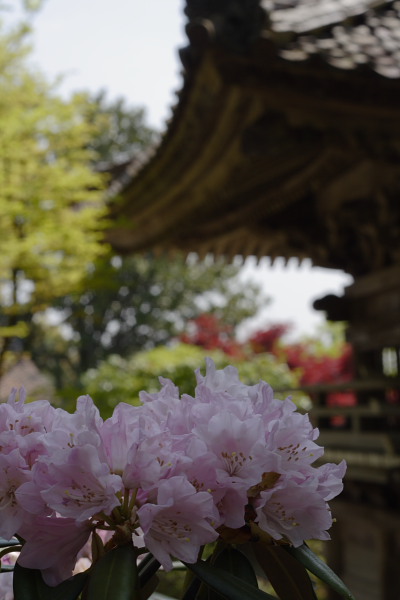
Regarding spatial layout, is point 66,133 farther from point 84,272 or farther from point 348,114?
point 348,114

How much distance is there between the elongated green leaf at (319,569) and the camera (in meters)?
0.69

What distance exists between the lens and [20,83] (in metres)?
7.17

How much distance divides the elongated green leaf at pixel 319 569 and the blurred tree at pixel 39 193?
5.54 meters

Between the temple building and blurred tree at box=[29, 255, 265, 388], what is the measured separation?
17797mm

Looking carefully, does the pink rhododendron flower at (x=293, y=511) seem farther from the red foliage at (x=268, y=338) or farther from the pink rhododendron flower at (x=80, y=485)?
the red foliage at (x=268, y=338)

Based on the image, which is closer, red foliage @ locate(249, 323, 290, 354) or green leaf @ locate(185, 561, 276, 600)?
green leaf @ locate(185, 561, 276, 600)

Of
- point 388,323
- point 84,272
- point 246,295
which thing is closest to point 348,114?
point 388,323

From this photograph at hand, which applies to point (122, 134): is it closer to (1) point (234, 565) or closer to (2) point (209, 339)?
(2) point (209, 339)

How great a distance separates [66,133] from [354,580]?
482 centimetres

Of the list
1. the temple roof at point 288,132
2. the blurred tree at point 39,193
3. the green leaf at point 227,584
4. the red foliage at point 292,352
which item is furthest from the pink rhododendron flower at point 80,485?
the red foliage at point 292,352

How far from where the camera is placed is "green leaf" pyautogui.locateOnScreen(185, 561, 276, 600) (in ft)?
2.10

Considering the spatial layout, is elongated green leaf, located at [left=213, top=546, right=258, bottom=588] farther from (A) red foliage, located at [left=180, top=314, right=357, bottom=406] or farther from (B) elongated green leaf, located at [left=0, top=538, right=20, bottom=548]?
(A) red foliage, located at [left=180, top=314, right=357, bottom=406]

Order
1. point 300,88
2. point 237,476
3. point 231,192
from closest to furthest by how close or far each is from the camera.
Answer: point 237,476 < point 300,88 < point 231,192

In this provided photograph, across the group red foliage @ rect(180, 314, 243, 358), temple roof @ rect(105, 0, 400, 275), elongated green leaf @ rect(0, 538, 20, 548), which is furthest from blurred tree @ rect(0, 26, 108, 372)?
red foliage @ rect(180, 314, 243, 358)
